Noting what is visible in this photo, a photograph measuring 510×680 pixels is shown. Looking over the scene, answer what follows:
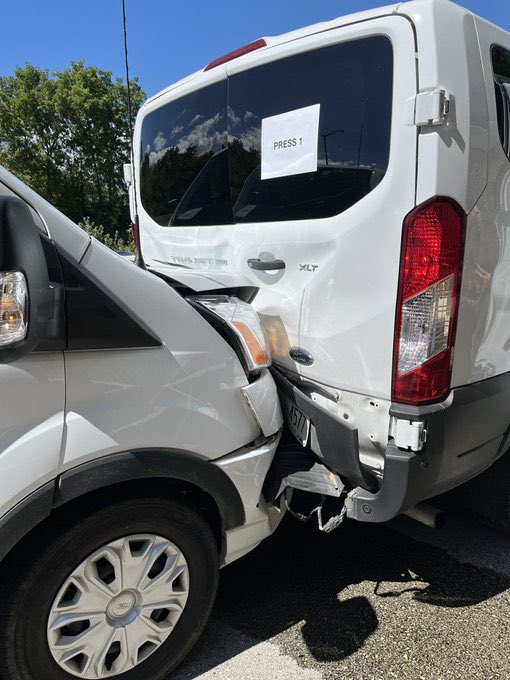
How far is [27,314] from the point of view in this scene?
145cm

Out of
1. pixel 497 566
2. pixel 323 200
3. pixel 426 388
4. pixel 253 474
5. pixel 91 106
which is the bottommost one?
pixel 497 566

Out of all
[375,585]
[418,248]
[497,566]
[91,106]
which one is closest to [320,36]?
[418,248]

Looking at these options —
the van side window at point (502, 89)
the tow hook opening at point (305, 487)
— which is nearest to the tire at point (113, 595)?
the tow hook opening at point (305, 487)

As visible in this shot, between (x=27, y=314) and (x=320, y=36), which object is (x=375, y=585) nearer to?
(x=27, y=314)

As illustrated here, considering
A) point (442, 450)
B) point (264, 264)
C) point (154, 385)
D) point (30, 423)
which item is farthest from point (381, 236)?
point (30, 423)

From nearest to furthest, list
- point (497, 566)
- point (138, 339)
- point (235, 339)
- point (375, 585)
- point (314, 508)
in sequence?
1. point (138, 339)
2. point (235, 339)
3. point (314, 508)
4. point (375, 585)
5. point (497, 566)

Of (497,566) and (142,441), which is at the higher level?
(142,441)

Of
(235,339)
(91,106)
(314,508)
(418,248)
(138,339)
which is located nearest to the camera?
(138,339)

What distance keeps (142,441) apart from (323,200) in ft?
3.95

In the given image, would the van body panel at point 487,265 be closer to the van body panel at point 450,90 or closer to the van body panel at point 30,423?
the van body panel at point 450,90

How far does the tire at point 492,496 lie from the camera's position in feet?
9.04

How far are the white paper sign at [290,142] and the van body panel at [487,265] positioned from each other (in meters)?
0.67

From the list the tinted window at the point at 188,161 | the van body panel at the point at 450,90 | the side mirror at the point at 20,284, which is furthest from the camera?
the tinted window at the point at 188,161

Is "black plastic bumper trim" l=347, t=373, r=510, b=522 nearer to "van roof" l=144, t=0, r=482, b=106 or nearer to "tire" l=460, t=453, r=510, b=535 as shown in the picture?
"tire" l=460, t=453, r=510, b=535
